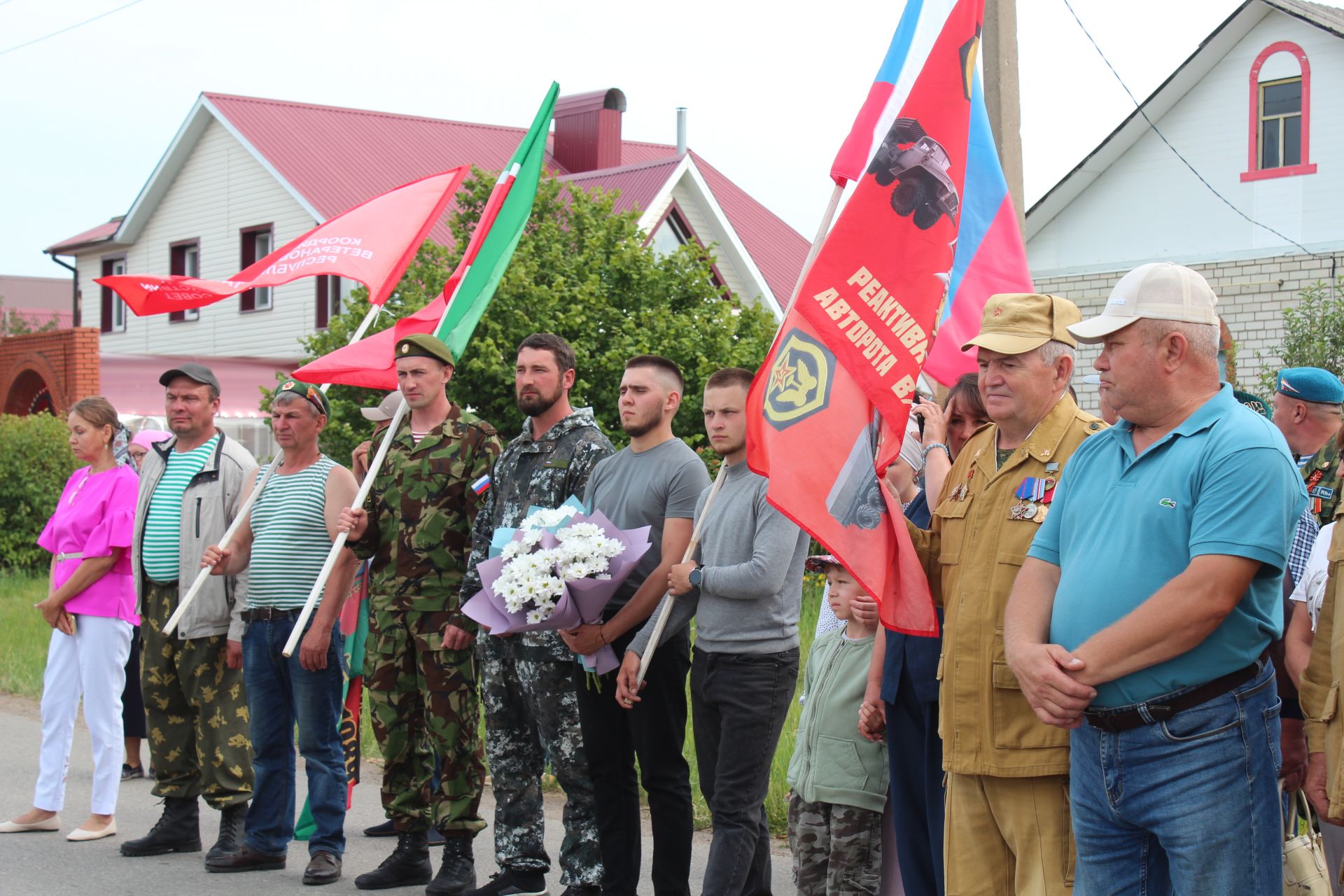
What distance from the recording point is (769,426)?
15.7 feet

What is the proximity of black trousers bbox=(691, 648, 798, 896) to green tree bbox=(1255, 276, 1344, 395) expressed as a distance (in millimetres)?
12942

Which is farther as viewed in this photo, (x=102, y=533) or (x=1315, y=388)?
(x=102, y=533)

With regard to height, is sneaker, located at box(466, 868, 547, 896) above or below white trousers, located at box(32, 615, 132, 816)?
below

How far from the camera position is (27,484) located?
1920 centimetres

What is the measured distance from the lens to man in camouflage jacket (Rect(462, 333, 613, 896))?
601cm

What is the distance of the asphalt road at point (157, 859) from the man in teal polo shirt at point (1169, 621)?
2990 millimetres

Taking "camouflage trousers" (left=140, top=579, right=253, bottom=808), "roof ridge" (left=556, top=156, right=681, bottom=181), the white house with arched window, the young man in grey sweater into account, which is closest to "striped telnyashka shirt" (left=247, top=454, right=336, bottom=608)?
"camouflage trousers" (left=140, top=579, right=253, bottom=808)

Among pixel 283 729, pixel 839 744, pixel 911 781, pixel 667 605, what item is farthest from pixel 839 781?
pixel 283 729

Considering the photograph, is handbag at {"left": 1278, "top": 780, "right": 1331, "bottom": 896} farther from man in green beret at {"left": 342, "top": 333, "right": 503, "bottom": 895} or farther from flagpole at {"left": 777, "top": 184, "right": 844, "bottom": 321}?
man in green beret at {"left": 342, "top": 333, "right": 503, "bottom": 895}

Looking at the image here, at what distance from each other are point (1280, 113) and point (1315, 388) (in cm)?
1942

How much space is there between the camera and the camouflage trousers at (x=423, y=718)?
21.1 ft

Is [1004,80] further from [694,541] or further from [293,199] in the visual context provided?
[293,199]

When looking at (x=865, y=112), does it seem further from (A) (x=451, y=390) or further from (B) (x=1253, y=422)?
(A) (x=451, y=390)

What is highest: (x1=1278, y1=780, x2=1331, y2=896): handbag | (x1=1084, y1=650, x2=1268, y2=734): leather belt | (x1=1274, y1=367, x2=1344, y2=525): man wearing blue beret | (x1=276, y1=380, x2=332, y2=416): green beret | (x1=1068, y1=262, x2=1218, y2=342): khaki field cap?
(x1=1068, y1=262, x2=1218, y2=342): khaki field cap
